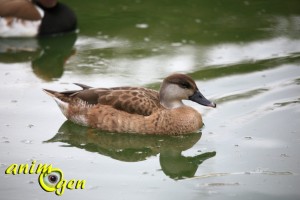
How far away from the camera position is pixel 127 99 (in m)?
7.65

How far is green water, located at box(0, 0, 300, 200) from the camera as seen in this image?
6336 mm

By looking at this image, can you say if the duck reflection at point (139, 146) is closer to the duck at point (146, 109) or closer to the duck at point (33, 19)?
the duck at point (146, 109)

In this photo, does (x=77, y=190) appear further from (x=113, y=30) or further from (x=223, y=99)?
(x=113, y=30)

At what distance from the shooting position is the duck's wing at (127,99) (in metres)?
7.61

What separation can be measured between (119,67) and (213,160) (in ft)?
10.8

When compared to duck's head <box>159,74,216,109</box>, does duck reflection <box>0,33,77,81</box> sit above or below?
below

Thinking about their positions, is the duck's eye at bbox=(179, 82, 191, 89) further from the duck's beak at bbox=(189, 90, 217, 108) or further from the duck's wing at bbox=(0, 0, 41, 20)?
the duck's wing at bbox=(0, 0, 41, 20)

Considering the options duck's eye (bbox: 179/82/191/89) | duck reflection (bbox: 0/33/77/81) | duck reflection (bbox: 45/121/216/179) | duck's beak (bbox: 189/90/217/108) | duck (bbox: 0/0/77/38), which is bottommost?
duck reflection (bbox: 0/33/77/81)

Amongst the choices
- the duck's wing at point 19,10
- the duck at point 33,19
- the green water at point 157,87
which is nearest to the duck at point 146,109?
the green water at point 157,87

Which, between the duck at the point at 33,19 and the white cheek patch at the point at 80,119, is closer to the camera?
the white cheek patch at the point at 80,119

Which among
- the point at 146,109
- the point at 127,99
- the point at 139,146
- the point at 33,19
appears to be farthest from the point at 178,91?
the point at 33,19

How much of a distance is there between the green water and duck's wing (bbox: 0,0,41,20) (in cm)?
49

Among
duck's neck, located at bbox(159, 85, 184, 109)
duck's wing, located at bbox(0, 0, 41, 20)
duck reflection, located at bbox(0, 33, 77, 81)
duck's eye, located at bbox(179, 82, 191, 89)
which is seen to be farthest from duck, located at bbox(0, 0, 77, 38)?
duck's eye, located at bbox(179, 82, 191, 89)

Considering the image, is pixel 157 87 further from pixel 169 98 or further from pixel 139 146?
pixel 139 146
